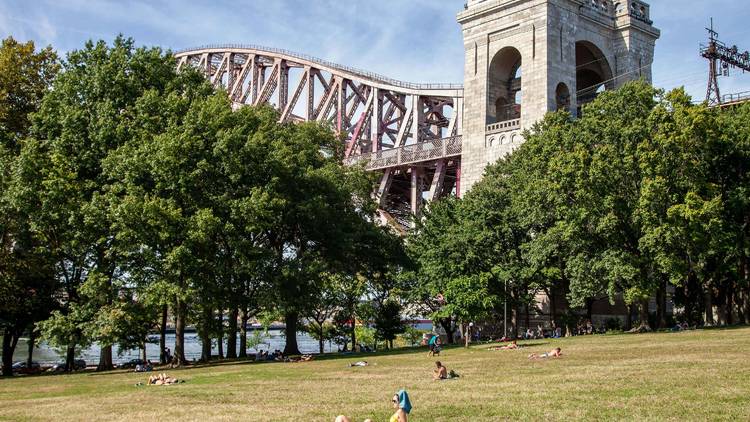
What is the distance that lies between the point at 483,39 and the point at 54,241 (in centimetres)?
3131

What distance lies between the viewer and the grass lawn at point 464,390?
15430mm

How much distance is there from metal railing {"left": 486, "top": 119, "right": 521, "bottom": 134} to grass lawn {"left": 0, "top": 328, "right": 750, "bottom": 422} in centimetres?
2286

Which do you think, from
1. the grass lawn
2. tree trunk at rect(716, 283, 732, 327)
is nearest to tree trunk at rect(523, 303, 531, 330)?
tree trunk at rect(716, 283, 732, 327)

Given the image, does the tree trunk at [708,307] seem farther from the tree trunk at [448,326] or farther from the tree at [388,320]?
the tree at [388,320]

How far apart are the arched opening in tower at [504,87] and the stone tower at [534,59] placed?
7 cm

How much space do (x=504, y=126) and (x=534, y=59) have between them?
4.70 m

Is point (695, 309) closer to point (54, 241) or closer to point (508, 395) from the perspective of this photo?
point (508, 395)

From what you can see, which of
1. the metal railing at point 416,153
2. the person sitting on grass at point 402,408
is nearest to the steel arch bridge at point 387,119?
the metal railing at point 416,153

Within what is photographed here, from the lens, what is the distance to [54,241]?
34938 mm

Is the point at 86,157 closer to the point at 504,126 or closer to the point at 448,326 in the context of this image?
the point at 448,326

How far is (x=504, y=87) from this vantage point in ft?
180

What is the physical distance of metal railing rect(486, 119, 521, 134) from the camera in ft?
166

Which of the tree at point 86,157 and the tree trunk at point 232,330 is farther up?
the tree at point 86,157

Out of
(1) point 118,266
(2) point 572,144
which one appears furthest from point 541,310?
(1) point 118,266
